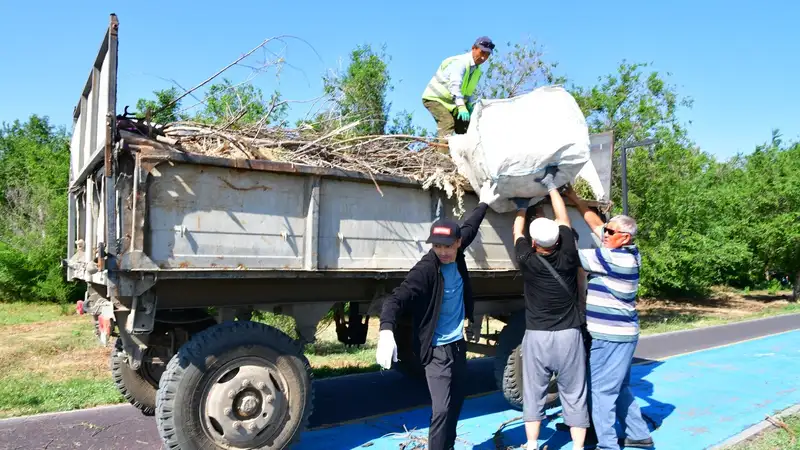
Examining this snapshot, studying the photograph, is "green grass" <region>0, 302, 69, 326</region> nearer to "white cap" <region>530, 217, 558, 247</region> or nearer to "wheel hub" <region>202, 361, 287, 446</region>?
"wheel hub" <region>202, 361, 287, 446</region>

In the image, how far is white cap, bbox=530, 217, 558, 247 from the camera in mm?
4578

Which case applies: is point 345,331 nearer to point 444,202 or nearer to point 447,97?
point 444,202

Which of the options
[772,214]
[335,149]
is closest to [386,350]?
[335,149]

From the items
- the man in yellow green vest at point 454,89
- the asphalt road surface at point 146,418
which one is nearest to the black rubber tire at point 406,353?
the asphalt road surface at point 146,418

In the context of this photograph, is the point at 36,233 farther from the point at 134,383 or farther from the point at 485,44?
the point at 485,44

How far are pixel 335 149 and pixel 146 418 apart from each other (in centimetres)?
335

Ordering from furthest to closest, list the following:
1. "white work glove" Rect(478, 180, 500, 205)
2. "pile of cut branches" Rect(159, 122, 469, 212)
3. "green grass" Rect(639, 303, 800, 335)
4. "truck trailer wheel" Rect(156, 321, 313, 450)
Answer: "green grass" Rect(639, 303, 800, 335) < "white work glove" Rect(478, 180, 500, 205) < "pile of cut branches" Rect(159, 122, 469, 212) < "truck trailer wheel" Rect(156, 321, 313, 450)

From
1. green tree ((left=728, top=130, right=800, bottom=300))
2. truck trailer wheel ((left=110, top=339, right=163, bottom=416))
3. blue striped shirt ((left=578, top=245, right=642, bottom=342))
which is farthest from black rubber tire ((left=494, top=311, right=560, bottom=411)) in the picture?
green tree ((left=728, top=130, right=800, bottom=300))

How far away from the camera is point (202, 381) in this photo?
420cm

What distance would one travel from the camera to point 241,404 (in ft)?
14.0

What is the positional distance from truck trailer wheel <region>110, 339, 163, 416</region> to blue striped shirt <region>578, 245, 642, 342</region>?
13.5ft

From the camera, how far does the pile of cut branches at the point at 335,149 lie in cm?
457

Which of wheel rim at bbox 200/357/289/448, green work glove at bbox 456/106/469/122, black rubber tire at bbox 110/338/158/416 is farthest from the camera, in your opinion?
green work glove at bbox 456/106/469/122

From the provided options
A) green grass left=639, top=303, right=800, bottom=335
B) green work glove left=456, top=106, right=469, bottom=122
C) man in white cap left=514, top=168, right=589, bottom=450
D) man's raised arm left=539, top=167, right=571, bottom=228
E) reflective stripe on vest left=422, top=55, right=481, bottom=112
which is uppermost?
reflective stripe on vest left=422, top=55, right=481, bottom=112
